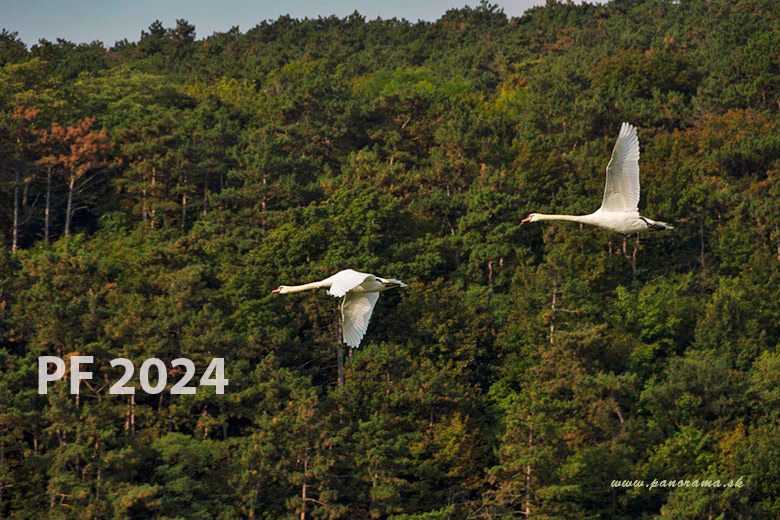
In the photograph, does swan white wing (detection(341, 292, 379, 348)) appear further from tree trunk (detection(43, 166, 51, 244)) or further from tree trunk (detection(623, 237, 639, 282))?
tree trunk (detection(43, 166, 51, 244))

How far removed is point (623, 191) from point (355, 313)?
18.1ft

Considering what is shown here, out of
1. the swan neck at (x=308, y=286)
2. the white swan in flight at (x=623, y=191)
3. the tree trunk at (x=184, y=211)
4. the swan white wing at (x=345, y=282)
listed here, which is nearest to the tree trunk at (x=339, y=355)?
the tree trunk at (x=184, y=211)

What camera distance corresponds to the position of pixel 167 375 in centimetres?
3991

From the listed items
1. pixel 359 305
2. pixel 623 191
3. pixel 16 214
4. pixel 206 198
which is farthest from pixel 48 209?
pixel 623 191

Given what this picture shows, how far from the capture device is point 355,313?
24.0m

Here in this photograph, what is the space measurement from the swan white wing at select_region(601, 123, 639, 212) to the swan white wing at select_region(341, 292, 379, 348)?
476cm

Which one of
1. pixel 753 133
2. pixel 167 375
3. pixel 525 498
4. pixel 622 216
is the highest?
pixel 753 133

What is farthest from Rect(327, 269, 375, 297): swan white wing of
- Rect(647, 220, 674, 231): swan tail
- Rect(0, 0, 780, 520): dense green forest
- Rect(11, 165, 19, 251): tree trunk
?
Rect(11, 165, 19, 251): tree trunk

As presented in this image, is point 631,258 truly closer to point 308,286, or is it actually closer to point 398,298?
point 398,298

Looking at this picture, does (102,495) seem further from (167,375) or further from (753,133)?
(753,133)

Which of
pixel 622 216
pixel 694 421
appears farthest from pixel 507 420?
pixel 622 216

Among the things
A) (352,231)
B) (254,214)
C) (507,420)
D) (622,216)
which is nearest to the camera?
(622,216)

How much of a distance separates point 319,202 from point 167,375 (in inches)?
475

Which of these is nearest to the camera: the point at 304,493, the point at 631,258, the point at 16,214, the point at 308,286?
the point at 308,286
